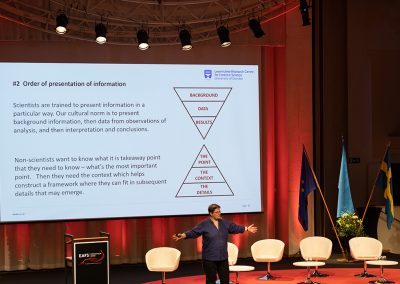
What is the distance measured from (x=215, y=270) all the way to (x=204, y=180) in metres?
3.63

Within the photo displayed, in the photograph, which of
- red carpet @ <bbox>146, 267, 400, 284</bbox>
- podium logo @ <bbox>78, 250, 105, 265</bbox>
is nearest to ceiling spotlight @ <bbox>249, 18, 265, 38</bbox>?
red carpet @ <bbox>146, 267, 400, 284</bbox>

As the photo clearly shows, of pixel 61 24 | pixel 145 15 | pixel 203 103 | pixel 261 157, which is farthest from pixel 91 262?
pixel 261 157

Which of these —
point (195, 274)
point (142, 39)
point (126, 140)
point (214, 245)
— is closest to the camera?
point (214, 245)

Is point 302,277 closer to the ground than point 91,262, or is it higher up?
closer to the ground

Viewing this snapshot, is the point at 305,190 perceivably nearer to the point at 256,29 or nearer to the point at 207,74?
the point at 207,74

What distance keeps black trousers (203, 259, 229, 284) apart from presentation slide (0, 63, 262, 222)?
3.36m

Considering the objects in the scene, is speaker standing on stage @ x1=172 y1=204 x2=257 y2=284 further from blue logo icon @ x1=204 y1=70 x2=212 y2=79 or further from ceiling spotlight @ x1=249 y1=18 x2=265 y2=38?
blue logo icon @ x1=204 y1=70 x2=212 y2=79

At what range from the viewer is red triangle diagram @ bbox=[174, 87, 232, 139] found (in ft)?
43.1

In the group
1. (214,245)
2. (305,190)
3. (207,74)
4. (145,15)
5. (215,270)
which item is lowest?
(215,270)

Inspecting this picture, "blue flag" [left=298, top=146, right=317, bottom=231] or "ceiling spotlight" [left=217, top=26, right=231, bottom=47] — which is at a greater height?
"ceiling spotlight" [left=217, top=26, right=231, bottom=47]

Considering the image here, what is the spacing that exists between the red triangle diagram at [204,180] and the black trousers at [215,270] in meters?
3.39

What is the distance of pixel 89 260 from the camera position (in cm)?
934

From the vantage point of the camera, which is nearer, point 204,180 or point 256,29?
point 256,29

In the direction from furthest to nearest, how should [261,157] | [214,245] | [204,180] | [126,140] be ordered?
[261,157] < [204,180] < [126,140] < [214,245]
